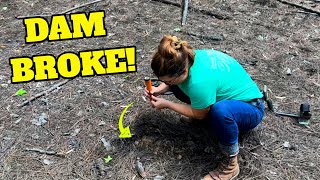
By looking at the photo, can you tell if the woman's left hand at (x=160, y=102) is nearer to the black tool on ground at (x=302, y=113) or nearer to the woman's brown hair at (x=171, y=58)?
the woman's brown hair at (x=171, y=58)

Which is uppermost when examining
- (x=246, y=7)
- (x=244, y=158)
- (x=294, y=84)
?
(x=246, y=7)

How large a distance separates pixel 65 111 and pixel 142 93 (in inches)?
27.1

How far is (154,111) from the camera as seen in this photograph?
3.19m

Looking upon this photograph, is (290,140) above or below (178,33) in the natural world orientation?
below

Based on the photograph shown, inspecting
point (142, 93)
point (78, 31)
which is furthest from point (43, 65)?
point (142, 93)

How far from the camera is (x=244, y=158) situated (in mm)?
2777

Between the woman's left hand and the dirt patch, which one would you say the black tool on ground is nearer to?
the dirt patch

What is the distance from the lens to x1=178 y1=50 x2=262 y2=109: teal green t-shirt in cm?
230

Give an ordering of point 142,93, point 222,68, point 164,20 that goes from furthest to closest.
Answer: point 164,20, point 142,93, point 222,68

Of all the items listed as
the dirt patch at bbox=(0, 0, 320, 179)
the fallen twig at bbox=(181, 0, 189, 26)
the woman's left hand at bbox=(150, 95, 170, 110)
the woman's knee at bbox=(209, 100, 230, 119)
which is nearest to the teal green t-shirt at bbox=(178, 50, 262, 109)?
the woman's knee at bbox=(209, 100, 230, 119)

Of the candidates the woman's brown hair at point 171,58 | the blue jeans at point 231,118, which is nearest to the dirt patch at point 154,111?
the blue jeans at point 231,118

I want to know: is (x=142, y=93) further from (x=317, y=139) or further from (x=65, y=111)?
(x=317, y=139)

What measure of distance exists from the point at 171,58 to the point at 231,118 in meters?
0.54

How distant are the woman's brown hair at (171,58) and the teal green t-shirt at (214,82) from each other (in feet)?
0.32
